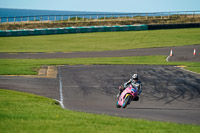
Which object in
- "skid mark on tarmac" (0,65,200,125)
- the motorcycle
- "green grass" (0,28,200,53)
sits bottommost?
"green grass" (0,28,200,53)

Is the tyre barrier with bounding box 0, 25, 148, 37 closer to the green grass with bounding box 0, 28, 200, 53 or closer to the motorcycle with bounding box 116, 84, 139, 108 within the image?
the green grass with bounding box 0, 28, 200, 53

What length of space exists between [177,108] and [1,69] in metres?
18.1

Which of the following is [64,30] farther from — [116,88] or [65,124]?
[65,124]

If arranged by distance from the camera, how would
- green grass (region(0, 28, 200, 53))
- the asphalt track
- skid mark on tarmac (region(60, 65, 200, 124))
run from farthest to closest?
green grass (region(0, 28, 200, 53)) → the asphalt track → skid mark on tarmac (region(60, 65, 200, 124))

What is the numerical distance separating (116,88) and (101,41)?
34550mm

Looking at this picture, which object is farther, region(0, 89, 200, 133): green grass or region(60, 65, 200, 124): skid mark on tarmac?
region(60, 65, 200, 124): skid mark on tarmac

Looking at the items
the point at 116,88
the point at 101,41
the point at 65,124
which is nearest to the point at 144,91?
the point at 116,88

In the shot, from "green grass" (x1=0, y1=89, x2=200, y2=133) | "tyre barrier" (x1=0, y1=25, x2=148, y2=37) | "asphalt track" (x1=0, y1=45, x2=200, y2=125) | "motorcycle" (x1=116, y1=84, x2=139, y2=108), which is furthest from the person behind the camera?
"tyre barrier" (x1=0, y1=25, x2=148, y2=37)

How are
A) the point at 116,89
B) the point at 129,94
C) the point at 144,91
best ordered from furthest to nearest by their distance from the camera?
the point at 116,89, the point at 144,91, the point at 129,94

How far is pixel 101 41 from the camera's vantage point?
56.2 m

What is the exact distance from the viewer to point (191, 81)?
24.4m

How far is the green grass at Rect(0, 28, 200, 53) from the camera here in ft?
164

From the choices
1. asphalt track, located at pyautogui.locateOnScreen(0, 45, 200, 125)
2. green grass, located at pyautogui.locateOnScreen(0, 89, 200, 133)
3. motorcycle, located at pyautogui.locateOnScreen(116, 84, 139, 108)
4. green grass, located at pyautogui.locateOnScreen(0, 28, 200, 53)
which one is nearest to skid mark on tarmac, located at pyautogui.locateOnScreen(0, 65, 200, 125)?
asphalt track, located at pyautogui.locateOnScreen(0, 45, 200, 125)

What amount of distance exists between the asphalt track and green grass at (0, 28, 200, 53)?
60.4 feet
